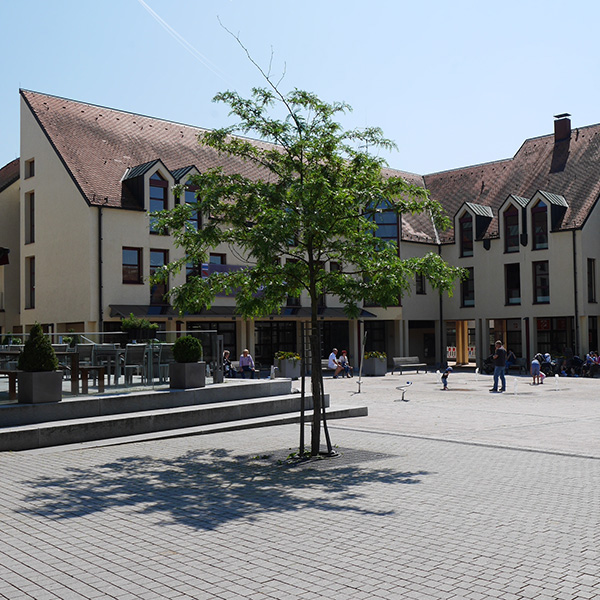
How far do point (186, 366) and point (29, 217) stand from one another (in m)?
23.9

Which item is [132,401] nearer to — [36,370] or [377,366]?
[36,370]

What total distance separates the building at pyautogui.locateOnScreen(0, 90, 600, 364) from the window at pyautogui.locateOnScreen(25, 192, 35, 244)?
80mm

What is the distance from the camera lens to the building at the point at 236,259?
33.1 meters

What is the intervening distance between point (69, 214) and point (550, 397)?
71.6ft

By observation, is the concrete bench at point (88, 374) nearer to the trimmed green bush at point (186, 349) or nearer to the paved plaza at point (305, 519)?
the trimmed green bush at point (186, 349)

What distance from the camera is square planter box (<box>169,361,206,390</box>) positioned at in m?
16.4

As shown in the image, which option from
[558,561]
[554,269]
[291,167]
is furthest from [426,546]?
[554,269]

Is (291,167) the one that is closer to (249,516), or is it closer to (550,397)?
(249,516)

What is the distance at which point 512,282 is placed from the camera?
4191cm

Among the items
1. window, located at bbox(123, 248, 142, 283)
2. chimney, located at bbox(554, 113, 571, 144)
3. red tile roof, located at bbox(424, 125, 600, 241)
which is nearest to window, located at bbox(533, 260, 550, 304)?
red tile roof, located at bbox(424, 125, 600, 241)

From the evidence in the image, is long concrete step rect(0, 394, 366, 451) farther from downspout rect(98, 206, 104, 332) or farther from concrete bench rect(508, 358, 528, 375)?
concrete bench rect(508, 358, 528, 375)

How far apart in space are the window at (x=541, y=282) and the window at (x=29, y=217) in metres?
26.3

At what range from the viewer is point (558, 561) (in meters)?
6.13

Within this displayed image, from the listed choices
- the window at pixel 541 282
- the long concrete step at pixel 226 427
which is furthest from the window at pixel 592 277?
the long concrete step at pixel 226 427
